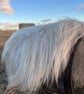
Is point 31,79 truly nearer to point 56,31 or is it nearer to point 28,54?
point 28,54

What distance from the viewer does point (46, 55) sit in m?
1.85

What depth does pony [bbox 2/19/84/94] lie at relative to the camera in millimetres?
1839

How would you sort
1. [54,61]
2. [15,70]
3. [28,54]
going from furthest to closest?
[15,70] → [28,54] → [54,61]

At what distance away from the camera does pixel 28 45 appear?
2.00m

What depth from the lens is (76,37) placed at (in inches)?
74.4

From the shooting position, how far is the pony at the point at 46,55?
184 cm

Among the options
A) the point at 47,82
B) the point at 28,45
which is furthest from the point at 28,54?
the point at 47,82

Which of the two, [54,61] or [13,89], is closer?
[54,61]

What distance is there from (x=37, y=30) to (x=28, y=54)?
212 millimetres

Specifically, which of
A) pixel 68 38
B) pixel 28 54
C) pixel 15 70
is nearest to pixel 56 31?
pixel 68 38

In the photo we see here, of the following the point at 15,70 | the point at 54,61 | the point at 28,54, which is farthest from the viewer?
the point at 15,70

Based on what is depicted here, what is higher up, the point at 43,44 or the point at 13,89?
the point at 43,44

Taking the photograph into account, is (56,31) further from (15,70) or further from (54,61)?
(15,70)

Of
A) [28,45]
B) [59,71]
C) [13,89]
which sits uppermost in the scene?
[28,45]
